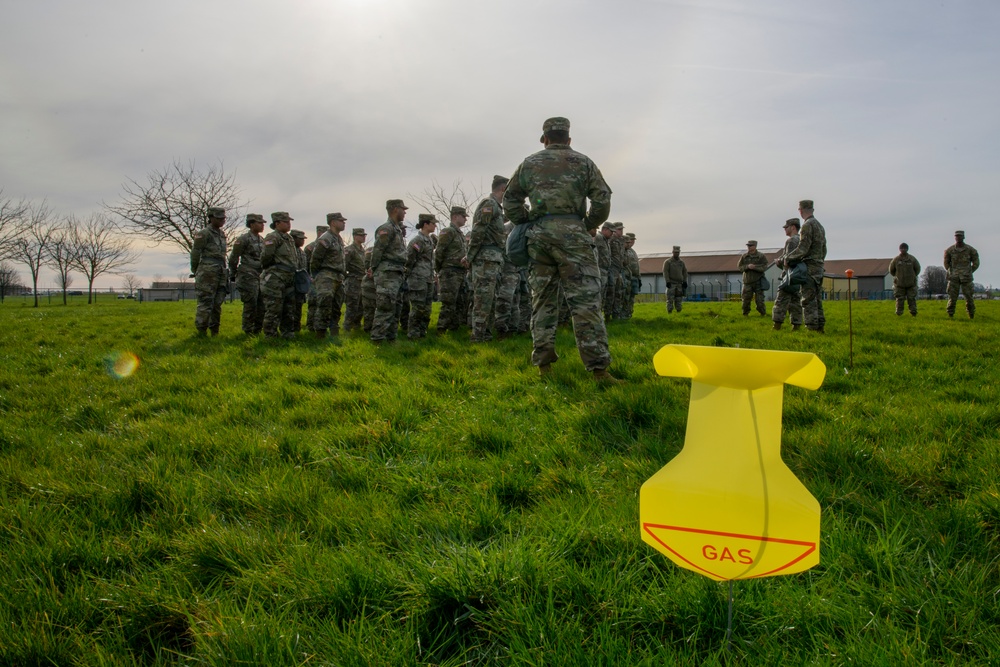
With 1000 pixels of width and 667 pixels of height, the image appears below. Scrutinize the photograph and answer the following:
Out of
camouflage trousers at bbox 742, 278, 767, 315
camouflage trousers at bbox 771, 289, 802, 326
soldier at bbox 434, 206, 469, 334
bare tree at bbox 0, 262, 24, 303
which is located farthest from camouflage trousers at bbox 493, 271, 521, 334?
bare tree at bbox 0, 262, 24, 303

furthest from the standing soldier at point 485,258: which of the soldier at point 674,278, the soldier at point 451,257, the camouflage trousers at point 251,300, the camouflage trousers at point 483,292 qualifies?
the soldier at point 674,278

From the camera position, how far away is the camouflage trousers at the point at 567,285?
195 inches

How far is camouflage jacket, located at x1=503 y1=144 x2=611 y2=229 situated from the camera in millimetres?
5152

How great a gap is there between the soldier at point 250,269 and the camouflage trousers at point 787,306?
10.4 metres

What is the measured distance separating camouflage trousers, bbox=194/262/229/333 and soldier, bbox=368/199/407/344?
13.5 ft

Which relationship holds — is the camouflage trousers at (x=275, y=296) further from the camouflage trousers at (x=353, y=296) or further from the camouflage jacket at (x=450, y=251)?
the camouflage jacket at (x=450, y=251)

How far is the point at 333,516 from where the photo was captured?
88.0 inches

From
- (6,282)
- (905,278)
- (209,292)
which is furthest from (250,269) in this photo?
(6,282)

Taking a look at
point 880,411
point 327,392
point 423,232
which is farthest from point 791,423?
point 423,232

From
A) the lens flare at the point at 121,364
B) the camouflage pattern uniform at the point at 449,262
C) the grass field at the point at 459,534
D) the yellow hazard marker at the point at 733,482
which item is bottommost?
the grass field at the point at 459,534

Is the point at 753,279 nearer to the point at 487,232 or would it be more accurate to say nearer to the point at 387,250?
the point at 487,232

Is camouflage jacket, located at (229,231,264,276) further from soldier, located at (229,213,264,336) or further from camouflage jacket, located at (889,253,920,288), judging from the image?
camouflage jacket, located at (889,253,920,288)

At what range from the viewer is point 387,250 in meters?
9.11

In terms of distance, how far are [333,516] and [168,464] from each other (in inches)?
52.1
